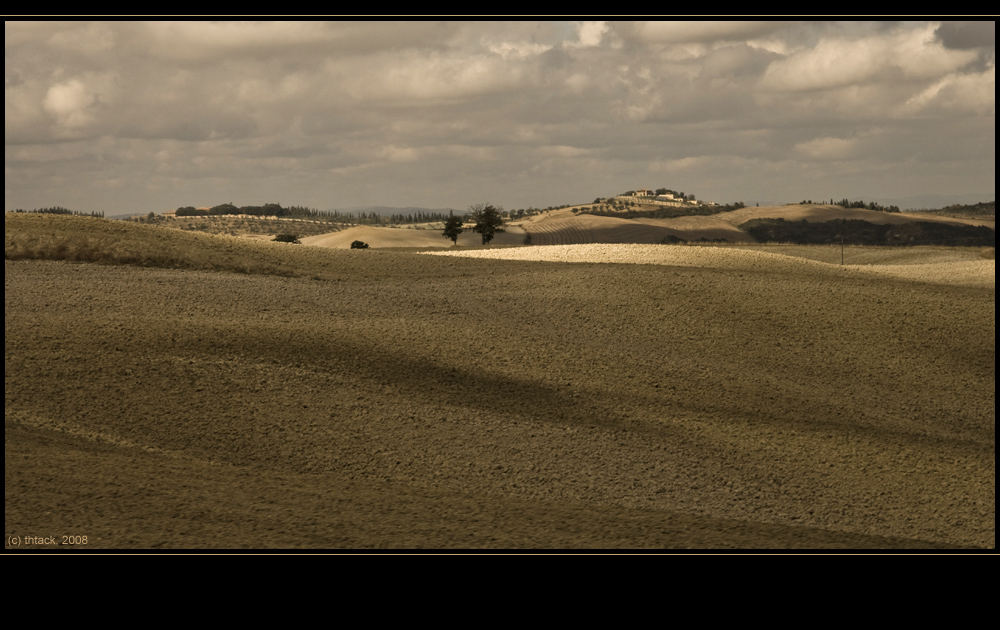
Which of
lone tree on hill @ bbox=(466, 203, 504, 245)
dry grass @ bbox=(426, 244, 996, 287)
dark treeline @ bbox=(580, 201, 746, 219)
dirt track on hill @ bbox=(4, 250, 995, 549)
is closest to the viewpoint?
dirt track on hill @ bbox=(4, 250, 995, 549)

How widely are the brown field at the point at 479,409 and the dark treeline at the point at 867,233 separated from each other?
244 ft

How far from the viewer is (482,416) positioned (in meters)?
14.9

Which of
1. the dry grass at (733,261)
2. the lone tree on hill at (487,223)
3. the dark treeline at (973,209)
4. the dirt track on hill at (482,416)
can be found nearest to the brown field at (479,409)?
the dirt track on hill at (482,416)

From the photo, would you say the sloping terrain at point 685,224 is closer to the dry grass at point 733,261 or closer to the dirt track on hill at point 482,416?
the dry grass at point 733,261

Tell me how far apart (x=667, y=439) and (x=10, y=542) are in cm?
996

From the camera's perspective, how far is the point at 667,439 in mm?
14445

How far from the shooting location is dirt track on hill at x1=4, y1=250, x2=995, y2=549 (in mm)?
10289

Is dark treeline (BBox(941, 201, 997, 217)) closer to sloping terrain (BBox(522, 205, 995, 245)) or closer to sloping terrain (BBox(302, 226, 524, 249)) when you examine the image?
sloping terrain (BBox(522, 205, 995, 245))

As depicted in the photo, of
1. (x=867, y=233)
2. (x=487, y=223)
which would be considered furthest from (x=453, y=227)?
(x=867, y=233)

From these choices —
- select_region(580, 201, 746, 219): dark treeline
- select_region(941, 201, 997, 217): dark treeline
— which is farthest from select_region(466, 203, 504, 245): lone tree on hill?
select_region(941, 201, 997, 217): dark treeline

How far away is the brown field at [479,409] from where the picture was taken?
33.9 ft

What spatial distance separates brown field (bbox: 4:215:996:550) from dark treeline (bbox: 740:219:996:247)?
7423 cm

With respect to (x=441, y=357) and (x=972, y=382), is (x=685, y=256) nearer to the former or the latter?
(x=972, y=382)

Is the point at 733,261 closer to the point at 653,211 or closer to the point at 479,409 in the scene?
the point at 479,409
